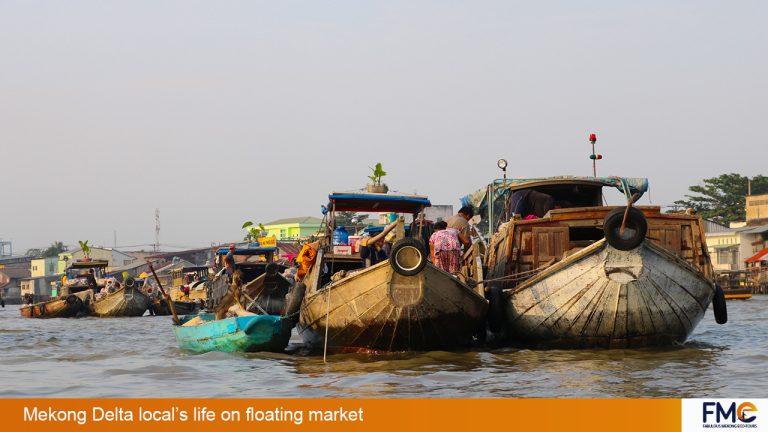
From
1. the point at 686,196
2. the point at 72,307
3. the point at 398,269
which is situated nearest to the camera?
the point at 398,269

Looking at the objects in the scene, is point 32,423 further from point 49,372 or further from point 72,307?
point 72,307

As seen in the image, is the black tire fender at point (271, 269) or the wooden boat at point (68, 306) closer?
the black tire fender at point (271, 269)

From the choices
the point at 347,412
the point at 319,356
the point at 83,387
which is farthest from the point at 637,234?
the point at 83,387

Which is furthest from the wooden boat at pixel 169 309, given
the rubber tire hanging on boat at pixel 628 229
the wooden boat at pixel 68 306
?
the rubber tire hanging on boat at pixel 628 229

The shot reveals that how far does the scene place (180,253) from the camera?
76.2 meters

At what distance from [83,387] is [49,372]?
6.76 ft

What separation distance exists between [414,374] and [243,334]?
11.1ft

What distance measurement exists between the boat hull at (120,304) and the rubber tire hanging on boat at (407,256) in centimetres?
2717

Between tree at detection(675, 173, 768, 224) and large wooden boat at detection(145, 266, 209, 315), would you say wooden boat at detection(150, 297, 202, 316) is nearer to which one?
large wooden boat at detection(145, 266, 209, 315)

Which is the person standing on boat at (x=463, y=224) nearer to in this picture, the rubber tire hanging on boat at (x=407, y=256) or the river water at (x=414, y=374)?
the river water at (x=414, y=374)

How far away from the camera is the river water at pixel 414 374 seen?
8.91 m

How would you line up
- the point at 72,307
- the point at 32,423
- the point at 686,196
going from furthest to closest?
the point at 686,196 < the point at 72,307 < the point at 32,423

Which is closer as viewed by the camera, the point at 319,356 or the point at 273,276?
the point at 319,356

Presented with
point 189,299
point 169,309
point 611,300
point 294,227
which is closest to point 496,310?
point 611,300
